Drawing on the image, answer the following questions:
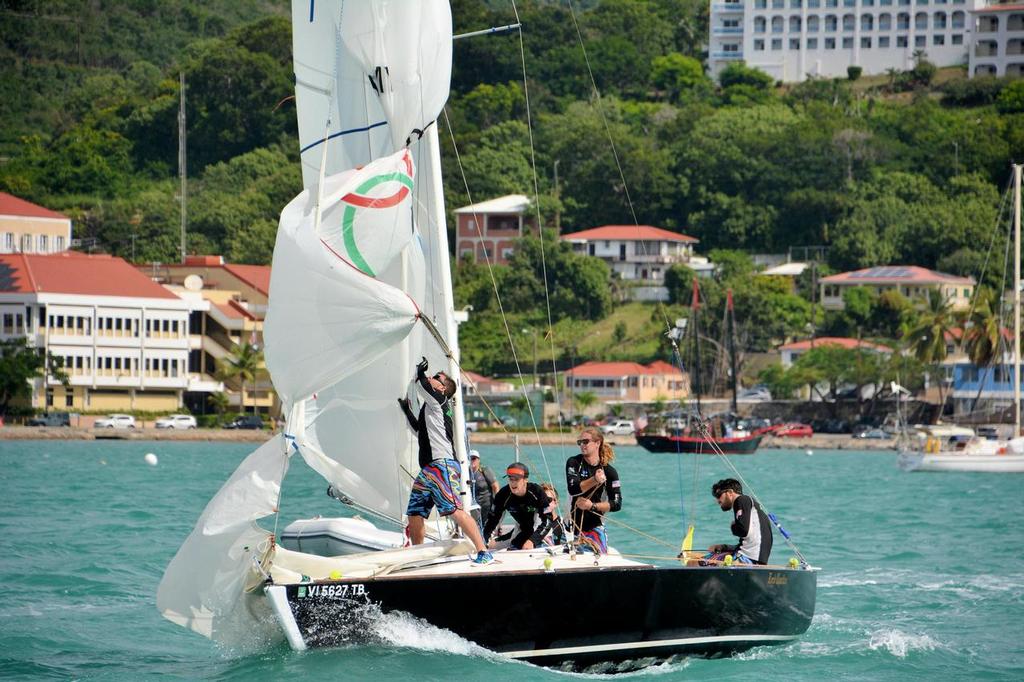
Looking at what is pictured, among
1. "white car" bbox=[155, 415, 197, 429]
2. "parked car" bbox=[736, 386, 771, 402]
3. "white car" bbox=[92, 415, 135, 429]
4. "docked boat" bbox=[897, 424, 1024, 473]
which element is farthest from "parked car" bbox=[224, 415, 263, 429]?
"docked boat" bbox=[897, 424, 1024, 473]

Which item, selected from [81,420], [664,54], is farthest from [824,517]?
[664,54]

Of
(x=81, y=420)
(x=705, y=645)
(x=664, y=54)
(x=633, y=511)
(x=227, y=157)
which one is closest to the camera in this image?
(x=705, y=645)

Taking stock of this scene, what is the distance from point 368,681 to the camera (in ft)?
42.5

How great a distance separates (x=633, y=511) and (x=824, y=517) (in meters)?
3.78

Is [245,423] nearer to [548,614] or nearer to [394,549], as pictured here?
[394,549]

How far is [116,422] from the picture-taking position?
245ft

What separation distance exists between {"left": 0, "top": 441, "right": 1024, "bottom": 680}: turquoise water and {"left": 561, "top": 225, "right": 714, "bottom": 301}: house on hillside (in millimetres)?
60604

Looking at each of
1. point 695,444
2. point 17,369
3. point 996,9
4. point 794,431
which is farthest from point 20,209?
point 996,9

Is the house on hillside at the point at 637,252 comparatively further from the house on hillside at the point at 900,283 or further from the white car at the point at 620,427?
the white car at the point at 620,427

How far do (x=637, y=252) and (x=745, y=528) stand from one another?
307ft

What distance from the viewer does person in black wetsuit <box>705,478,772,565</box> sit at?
14.6 m

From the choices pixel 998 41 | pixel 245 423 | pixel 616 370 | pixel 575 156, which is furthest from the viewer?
pixel 998 41

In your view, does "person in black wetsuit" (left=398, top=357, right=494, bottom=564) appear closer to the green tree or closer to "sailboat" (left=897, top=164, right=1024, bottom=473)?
"sailboat" (left=897, top=164, right=1024, bottom=473)

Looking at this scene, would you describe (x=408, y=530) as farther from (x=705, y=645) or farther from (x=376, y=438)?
(x=705, y=645)
